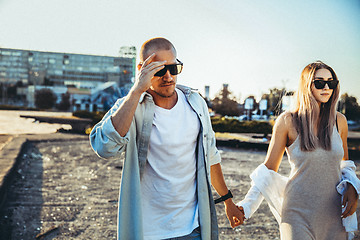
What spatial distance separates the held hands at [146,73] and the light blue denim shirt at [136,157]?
7.8 inches

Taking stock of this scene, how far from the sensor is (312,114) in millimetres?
2480

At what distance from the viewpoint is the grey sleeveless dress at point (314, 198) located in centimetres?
221

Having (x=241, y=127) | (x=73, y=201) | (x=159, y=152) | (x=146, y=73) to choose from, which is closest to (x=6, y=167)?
(x=73, y=201)

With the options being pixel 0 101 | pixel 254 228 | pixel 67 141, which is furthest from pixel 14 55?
pixel 254 228

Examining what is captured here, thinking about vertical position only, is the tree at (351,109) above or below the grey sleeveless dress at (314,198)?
below

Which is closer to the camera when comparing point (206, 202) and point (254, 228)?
point (206, 202)

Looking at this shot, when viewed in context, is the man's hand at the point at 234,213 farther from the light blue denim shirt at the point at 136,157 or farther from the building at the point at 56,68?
the building at the point at 56,68

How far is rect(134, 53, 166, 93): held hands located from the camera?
186 centimetres

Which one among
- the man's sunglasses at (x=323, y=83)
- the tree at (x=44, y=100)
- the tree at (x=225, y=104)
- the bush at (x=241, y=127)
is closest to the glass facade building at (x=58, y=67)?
the tree at (x=44, y=100)

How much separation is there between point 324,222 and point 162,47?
1.57 metres

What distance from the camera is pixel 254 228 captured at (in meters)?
4.55

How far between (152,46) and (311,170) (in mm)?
1362

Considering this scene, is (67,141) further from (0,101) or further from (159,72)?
(0,101)

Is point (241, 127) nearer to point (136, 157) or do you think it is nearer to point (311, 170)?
point (311, 170)
